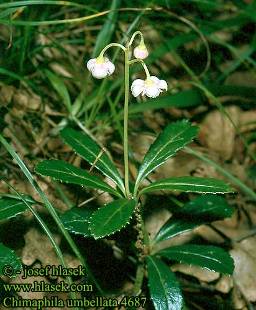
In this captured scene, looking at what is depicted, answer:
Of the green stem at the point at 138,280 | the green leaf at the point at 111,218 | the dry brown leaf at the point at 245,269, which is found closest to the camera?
the green leaf at the point at 111,218

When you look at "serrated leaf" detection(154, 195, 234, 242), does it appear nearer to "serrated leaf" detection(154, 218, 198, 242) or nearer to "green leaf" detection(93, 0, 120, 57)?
"serrated leaf" detection(154, 218, 198, 242)

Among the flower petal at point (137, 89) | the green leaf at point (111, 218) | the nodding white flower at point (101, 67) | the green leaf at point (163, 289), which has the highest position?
the nodding white flower at point (101, 67)

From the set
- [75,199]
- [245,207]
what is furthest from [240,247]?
[75,199]

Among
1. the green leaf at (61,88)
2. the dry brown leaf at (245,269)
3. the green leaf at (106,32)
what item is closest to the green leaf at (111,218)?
the dry brown leaf at (245,269)

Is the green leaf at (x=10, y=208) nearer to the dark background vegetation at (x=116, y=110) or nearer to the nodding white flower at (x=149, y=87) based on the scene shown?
the dark background vegetation at (x=116, y=110)

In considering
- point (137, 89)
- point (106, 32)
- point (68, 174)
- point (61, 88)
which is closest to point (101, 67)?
point (137, 89)

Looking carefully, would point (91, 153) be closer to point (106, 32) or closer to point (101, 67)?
point (101, 67)

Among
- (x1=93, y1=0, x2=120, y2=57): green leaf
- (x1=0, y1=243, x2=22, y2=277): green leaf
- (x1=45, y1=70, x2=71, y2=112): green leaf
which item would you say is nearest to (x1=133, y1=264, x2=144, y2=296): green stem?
(x1=0, y1=243, x2=22, y2=277): green leaf
